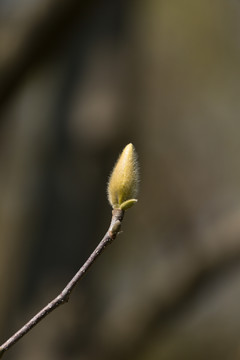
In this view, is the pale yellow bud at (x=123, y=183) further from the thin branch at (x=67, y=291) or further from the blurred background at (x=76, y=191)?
the blurred background at (x=76, y=191)

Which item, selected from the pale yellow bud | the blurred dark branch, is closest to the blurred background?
the blurred dark branch

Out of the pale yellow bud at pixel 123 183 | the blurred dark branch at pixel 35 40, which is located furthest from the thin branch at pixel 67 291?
the blurred dark branch at pixel 35 40

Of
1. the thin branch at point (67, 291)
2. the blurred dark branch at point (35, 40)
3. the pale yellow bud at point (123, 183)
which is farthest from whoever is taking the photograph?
the blurred dark branch at point (35, 40)

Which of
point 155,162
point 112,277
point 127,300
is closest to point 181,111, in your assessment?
point 155,162

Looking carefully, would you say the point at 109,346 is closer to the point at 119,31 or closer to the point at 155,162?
the point at 119,31

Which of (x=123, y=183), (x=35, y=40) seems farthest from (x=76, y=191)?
(x=123, y=183)
